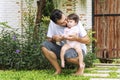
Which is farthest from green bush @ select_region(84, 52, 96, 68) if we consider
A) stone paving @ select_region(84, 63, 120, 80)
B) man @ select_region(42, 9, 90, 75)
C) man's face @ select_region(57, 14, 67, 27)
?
man's face @ select_region(57, 14, 67, 27)

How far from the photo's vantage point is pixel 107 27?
958 cm

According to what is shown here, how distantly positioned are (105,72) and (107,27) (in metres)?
2.74

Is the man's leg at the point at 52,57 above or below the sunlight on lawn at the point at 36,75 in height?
above

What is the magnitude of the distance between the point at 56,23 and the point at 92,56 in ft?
5.16

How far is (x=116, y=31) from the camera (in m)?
9.57

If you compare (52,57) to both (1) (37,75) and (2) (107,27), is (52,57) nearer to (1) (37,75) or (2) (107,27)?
(1) (37,75)

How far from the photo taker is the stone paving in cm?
636

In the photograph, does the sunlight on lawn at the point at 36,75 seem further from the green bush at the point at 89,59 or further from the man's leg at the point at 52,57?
the green bush at the point at 89,59

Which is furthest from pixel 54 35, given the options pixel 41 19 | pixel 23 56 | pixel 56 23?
pixel 41 19

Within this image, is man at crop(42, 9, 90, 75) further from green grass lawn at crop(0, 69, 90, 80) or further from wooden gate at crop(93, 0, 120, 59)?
wooden gate at crop(93, 0, 120, 59)

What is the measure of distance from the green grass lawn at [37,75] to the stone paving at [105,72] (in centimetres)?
30

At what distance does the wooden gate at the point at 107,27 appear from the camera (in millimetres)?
9523

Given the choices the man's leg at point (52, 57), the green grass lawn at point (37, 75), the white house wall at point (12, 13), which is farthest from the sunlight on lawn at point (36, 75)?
the white house wall at point (12, 13)

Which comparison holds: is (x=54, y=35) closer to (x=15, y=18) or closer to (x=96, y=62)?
(x=96, y=62)
